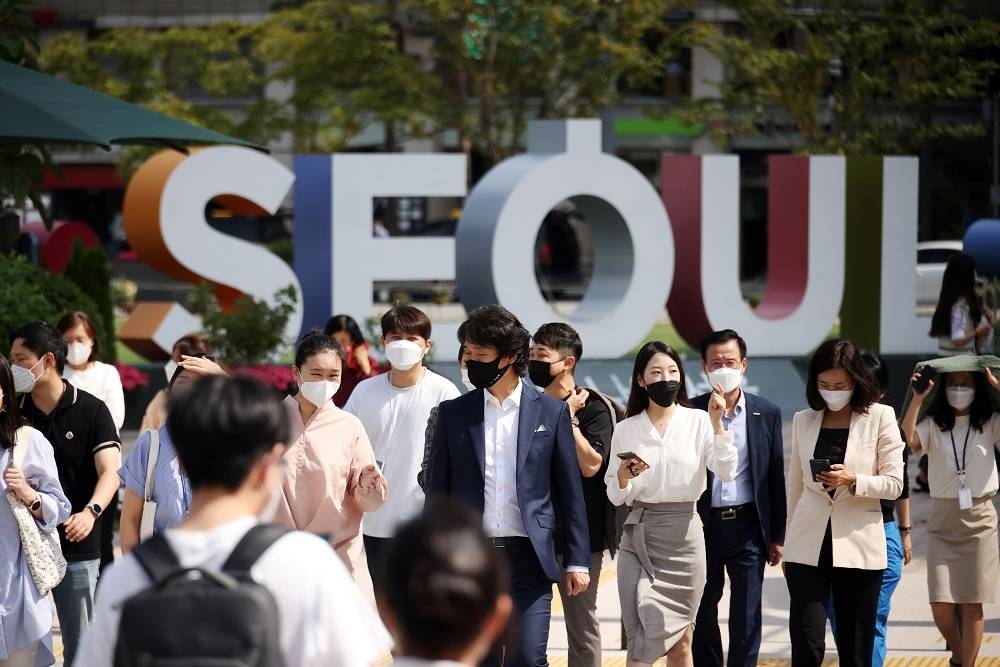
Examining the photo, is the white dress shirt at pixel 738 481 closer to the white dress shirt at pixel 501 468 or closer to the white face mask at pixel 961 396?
the white face mask at pixel 961 396

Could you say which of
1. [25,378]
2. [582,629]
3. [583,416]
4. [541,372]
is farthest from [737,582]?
[25,378]

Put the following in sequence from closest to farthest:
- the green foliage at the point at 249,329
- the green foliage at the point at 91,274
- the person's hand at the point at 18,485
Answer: the person's hand at the point at 18,485 → the green foliage at the point at 249,329 → the green foliage at the point at 91,274

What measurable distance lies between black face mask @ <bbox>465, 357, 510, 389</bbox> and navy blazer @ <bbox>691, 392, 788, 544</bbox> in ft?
4.86

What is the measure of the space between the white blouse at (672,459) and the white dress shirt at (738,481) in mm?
272

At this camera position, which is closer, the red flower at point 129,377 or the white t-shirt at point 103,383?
the white t-shirt at point 103,383

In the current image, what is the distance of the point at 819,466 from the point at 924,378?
111 centimetres

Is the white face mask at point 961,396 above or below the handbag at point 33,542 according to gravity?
above

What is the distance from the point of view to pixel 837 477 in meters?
6.41

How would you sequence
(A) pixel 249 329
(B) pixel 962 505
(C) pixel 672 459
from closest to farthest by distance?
(C) pixel 672 459 → (B) pixel 962 505 → (A) pixel 249 329

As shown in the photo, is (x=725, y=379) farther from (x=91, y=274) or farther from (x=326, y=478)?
(x=91, y=274)

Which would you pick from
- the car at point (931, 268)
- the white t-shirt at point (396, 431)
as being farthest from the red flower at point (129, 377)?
the car at point (931, 268)

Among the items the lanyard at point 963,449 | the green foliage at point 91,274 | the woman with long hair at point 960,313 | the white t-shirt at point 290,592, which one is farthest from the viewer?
the green foliage at point 91,274

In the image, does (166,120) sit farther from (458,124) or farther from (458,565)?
(458,124)

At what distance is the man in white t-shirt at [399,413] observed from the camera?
265 inches
